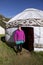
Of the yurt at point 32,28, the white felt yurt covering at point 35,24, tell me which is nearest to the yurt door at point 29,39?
the yurt at point 32,28

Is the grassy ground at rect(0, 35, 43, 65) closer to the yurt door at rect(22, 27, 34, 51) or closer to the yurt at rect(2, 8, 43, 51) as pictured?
the yurt at rect(2, 8, 43, 51)

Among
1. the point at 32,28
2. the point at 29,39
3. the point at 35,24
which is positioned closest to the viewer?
the point at 35,24

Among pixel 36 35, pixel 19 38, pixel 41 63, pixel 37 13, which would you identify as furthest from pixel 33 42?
pixel 41 63

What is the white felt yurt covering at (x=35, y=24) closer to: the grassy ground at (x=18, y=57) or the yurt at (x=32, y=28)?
the yurt at (x=32, y=28)

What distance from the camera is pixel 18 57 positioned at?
7.80 m

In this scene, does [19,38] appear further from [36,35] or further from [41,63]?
[41,63]

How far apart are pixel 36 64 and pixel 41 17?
10.7 ft

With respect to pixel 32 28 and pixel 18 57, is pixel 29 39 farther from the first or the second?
pixel 18 57

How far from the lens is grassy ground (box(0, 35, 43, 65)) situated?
6903mm

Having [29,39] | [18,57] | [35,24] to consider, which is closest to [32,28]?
[35,24]

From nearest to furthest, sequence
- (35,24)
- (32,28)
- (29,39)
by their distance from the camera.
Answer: (35,24)
(32,28)
(29,39)

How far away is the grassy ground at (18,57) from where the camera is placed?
272 inches

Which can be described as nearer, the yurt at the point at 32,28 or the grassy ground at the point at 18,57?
the grassy ground at the point at 18,57

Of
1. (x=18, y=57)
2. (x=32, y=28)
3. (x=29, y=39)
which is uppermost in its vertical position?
(x=32, y=28)
